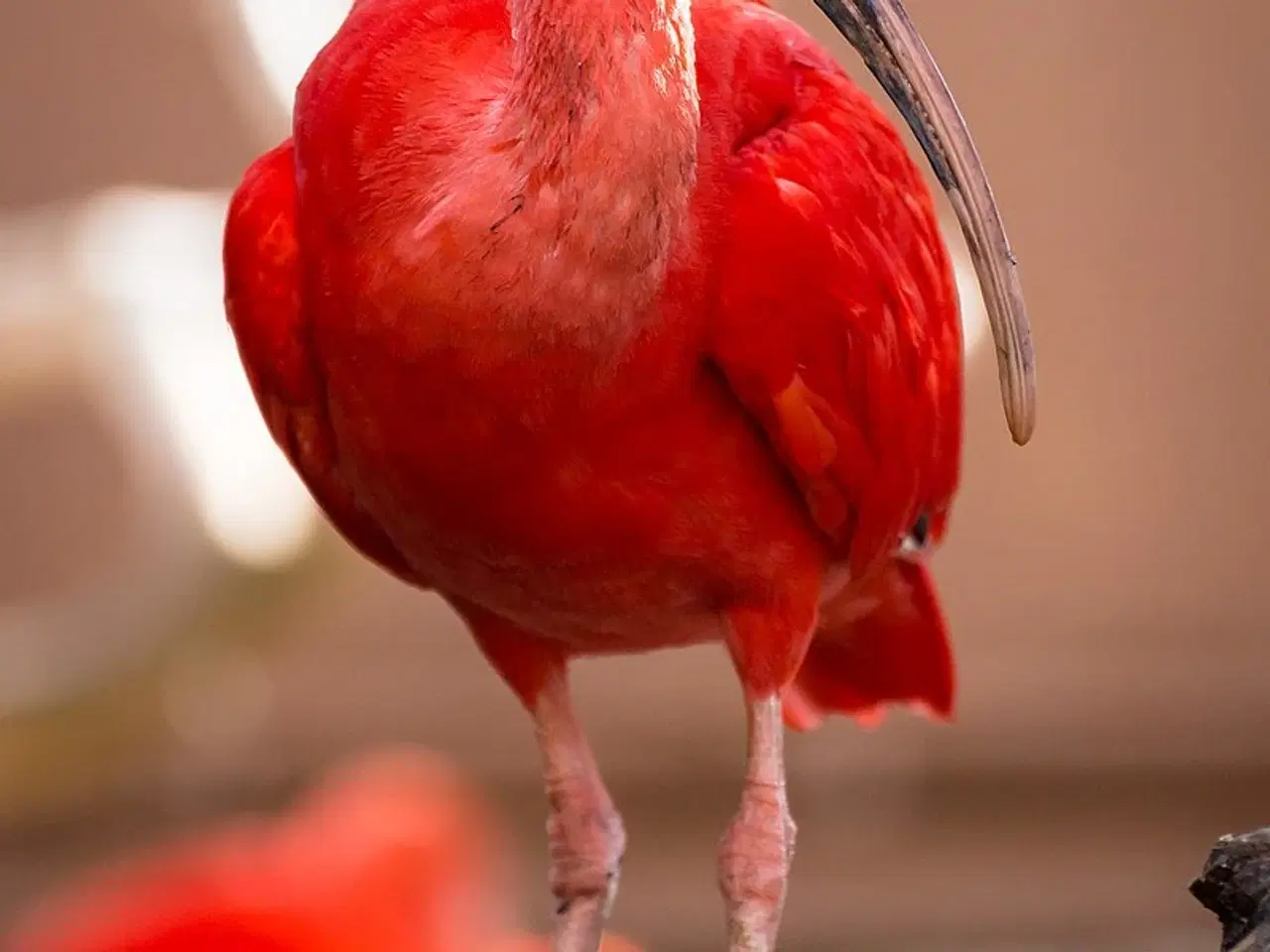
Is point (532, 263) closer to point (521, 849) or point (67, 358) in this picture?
point (67, 358)

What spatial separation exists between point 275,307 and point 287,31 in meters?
1.06

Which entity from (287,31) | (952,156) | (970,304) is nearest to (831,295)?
(952,156)

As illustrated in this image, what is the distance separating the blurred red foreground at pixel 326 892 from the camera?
5.41 ft

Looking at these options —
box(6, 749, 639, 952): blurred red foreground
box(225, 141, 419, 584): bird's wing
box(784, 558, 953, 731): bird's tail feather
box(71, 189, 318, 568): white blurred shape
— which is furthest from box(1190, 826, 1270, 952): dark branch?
box(71, 189, 318, 568): white blurred shape

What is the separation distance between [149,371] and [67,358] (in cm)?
10

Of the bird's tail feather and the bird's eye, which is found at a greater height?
the bird's eye

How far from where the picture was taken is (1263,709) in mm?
3291

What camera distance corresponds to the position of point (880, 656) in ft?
5.66

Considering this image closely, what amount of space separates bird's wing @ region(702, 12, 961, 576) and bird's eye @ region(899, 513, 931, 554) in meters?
0.11

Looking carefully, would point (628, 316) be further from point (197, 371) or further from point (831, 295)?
point (197, 371)

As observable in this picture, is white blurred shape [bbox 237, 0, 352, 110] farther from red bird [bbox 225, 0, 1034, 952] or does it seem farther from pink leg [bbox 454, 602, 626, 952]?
pink leg [bbox 454, 602, 626, 952]

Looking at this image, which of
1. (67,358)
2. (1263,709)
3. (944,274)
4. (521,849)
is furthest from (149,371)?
(1263,709)

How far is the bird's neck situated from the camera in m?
1.02

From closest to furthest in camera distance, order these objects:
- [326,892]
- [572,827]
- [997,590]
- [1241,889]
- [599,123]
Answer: [599,123]
[1241,889]
[572,827]
[326,892]
[997,590]
